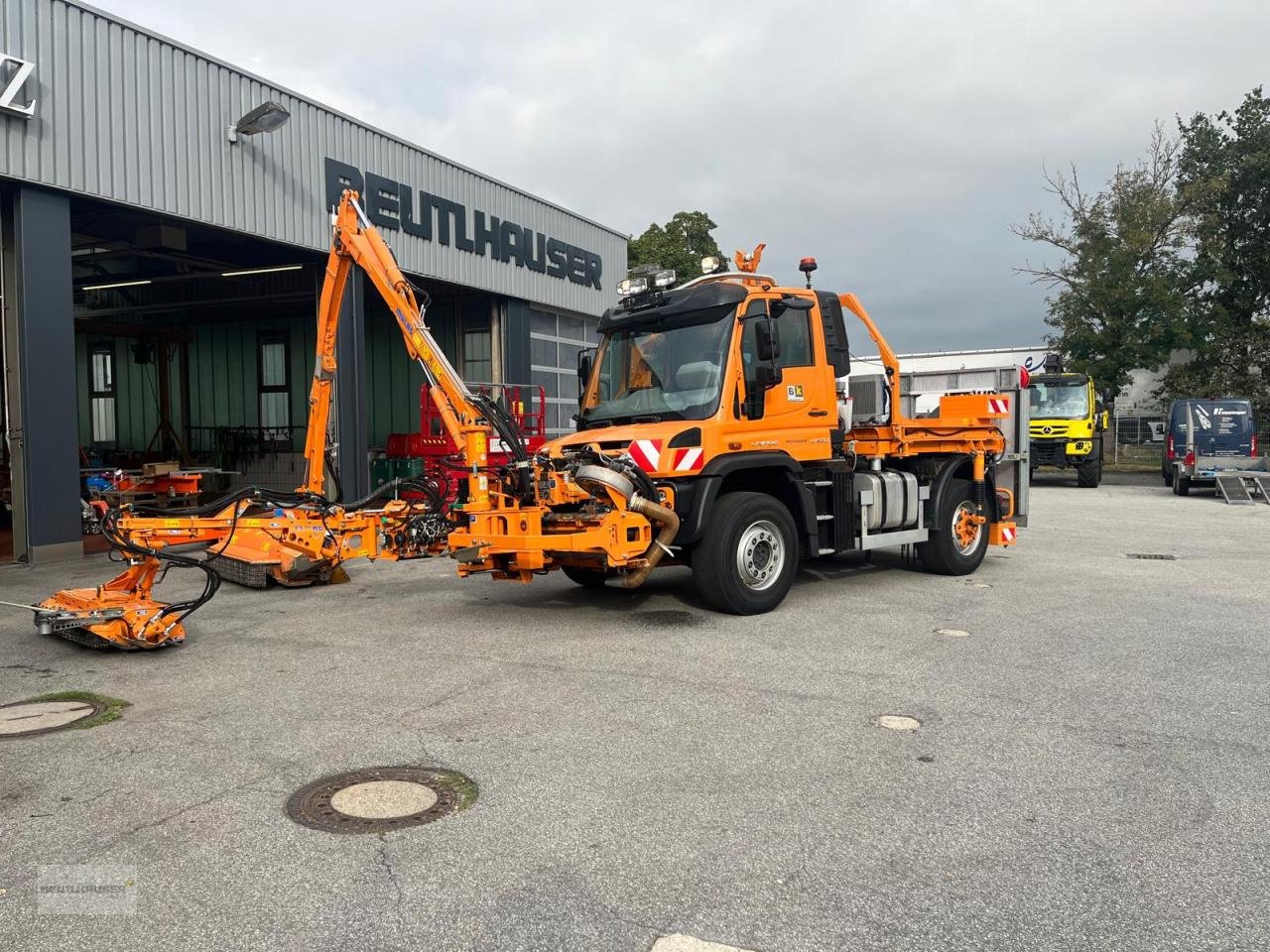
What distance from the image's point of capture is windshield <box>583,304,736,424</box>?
8211 mm

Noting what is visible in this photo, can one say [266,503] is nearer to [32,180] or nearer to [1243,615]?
[32,180]

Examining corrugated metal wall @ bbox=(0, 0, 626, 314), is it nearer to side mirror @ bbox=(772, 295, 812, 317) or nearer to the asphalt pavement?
the asphalt pavement

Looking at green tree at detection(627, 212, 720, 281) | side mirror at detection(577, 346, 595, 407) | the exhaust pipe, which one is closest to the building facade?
side mirror at detection(577, 346, 595, 407)

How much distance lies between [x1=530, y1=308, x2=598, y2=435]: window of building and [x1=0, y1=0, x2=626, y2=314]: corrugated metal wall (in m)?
4.07

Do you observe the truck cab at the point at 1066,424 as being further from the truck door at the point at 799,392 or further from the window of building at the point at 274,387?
the window of building at the point at 274,387

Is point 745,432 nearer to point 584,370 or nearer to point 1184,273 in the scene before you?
point 584,370

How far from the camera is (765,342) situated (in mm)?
8047

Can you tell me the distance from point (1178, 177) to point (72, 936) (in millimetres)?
41993

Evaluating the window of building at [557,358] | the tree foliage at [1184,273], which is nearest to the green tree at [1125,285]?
the tree foliage at [1184,273]

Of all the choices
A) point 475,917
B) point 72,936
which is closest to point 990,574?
point 475,917

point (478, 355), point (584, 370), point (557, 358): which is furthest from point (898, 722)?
point (557, 358)

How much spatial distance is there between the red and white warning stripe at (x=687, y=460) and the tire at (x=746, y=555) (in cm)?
46

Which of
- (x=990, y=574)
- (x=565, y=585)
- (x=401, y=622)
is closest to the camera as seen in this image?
(x=401, y=622)

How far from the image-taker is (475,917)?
10.6 ft
